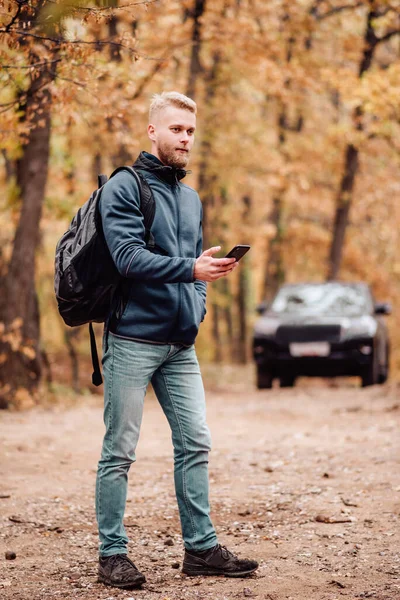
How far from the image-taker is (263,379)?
14.4 m

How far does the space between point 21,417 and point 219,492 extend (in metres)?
5.10

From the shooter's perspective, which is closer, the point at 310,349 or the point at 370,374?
the point at 310,349

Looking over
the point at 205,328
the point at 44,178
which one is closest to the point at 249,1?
the point at 44,178

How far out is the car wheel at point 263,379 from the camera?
14266 mm

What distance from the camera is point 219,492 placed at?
633cm

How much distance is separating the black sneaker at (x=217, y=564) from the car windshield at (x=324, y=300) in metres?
9.95

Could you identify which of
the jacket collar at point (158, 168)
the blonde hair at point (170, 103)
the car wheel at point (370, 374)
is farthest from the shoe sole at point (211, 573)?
the car wheel at point (370, 374)

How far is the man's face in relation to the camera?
4109mm

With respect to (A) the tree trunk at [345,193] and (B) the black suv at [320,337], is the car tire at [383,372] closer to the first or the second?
(B) the black suv at [320,337]

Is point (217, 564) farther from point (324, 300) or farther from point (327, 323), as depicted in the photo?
point (324, 300)

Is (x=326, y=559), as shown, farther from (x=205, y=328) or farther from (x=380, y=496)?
(x=205, y=328)

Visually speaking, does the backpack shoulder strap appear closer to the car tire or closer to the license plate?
the license plate

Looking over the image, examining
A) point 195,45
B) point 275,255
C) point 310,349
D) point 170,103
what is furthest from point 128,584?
point 275,255

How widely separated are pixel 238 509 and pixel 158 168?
8.71ft
